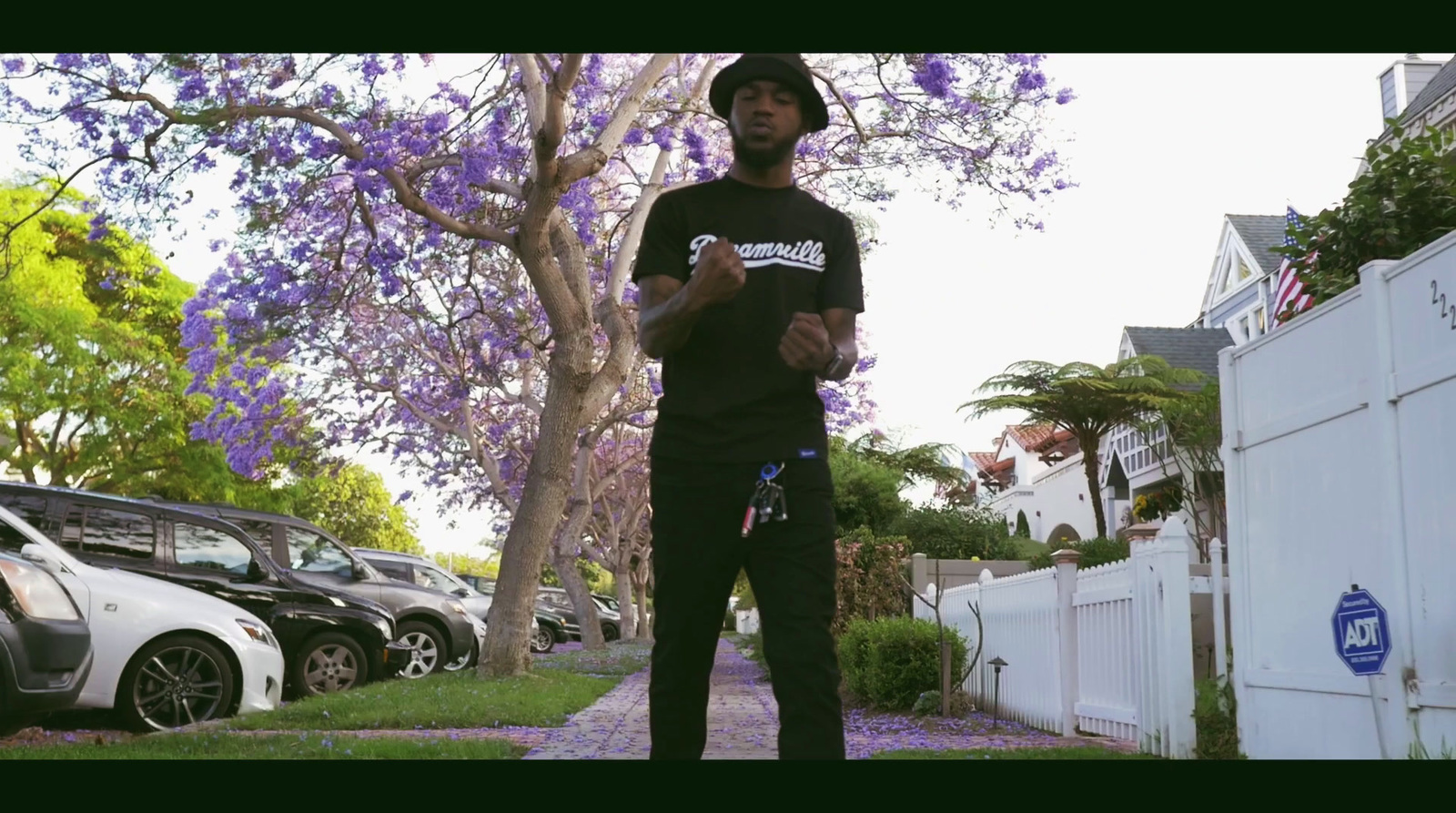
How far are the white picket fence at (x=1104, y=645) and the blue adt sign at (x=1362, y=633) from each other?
2.14 meters

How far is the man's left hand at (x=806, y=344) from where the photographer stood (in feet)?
9.84

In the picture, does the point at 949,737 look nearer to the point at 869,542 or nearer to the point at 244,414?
the point at 869,542

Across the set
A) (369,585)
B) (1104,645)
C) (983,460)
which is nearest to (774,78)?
(1104,645)

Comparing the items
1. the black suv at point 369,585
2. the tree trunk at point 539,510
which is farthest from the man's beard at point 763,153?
the tree trunk at point 539,510

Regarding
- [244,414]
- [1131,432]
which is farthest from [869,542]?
[1131,432]

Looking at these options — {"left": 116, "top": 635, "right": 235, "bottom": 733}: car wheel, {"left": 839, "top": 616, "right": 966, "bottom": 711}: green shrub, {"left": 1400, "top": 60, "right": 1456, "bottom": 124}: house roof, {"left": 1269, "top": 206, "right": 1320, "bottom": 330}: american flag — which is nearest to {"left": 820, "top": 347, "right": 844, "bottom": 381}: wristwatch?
{"left": 1269, "top": 206, "right": 1320, "bottom": 330}: american flag

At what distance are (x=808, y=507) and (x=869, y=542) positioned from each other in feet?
37.7

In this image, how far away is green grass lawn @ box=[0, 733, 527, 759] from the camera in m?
6.52

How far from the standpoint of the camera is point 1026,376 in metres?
29.6

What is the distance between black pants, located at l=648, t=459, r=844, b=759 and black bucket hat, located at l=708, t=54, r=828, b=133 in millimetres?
895

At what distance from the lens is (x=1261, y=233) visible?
3183cm

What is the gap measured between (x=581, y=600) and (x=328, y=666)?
1652 cm

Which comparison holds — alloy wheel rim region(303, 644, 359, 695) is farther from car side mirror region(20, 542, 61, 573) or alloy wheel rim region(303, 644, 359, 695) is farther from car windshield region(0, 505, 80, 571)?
car side mirror region(20, 542, 61, 573)

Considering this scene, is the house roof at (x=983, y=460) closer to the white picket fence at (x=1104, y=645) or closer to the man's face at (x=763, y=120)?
the white picket fence at (x=1104, y=645)
